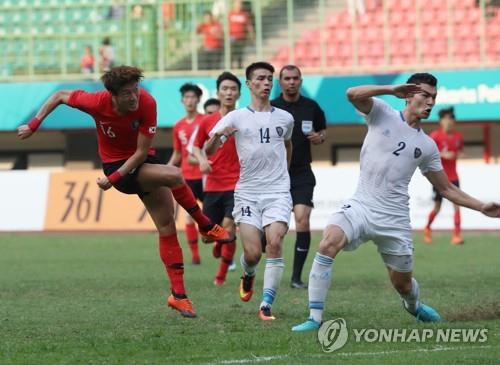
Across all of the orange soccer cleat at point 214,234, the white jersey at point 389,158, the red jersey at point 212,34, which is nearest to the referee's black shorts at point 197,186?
the orange soccer cleat at point 214,234

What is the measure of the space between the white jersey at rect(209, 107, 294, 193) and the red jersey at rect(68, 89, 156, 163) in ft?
3.07

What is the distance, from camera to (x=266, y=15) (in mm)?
30031

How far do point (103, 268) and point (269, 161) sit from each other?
21.7 feet

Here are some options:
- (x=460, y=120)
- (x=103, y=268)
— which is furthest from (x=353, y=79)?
(x=103, y=268)

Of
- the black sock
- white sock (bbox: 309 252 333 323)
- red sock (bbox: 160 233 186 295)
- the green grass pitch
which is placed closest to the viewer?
the green grass pitch

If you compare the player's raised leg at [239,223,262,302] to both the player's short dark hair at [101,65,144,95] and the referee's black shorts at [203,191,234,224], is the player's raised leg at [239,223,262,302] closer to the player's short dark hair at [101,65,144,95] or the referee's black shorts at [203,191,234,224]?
the player's short dark hair at [101,65,144,95]

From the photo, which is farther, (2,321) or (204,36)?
(204,36)

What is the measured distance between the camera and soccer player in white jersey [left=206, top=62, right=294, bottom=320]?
34.3 feet

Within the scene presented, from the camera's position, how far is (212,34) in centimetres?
2958

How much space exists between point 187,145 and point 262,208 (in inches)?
266

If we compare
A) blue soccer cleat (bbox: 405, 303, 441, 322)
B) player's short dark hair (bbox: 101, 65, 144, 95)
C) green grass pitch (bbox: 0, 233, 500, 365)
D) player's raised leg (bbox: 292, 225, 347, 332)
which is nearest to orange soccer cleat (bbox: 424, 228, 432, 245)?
green grass pitch (bbox: 0, 233, 500, 365)

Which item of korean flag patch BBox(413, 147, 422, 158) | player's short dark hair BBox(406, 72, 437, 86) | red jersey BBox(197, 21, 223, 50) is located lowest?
korean flag patch BBox(413, 147, 422, 158)

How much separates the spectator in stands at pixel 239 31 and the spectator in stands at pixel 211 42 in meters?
0.33

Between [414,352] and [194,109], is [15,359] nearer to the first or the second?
[414,352]
